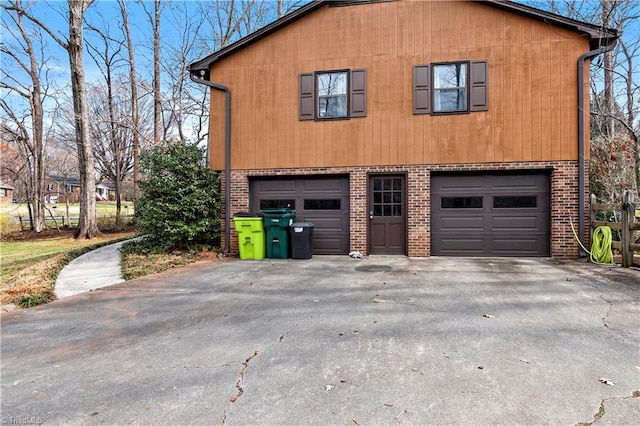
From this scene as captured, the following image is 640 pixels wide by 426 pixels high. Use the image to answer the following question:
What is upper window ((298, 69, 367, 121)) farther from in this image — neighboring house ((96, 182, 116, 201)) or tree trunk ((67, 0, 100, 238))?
neighboring house ((96, 182, 116, 201))

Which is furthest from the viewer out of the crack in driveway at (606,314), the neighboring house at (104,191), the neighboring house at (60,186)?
the neighboring house at (104,191)

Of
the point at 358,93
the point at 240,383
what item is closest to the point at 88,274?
the point at 240,383

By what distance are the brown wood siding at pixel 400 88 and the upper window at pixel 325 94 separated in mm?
190

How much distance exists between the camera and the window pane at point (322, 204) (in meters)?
9.48

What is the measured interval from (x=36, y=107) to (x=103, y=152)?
10588 mm

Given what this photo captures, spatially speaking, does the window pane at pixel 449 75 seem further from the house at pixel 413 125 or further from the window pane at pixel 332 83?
the window pane at pixel 332 83

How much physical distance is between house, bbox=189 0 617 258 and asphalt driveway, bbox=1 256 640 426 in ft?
10.3

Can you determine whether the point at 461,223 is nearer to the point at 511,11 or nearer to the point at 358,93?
the point at 358,93

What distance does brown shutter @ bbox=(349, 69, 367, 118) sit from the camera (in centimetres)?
917

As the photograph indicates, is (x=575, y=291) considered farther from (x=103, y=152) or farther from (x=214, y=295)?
(x=103, y=152)

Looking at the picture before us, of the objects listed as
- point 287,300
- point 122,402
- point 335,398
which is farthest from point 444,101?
point 122,402

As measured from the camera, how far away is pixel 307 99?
372 inches

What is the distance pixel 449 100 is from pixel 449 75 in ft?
2.06

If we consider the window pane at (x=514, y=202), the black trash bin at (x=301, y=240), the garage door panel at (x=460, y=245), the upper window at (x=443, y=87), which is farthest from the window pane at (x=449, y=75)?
the black trash bin at (x=301, y=240)
